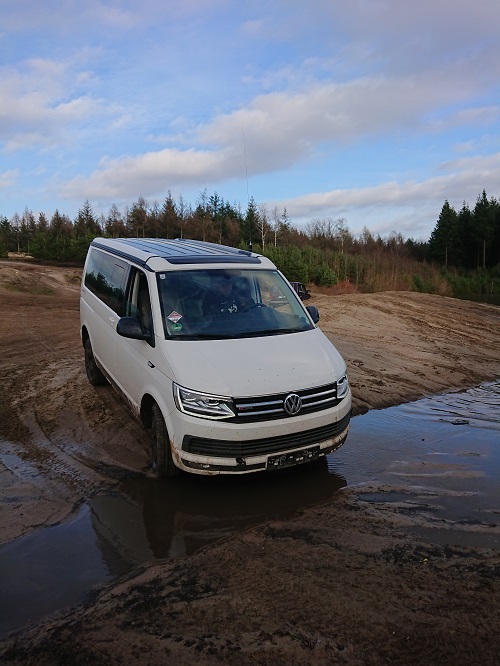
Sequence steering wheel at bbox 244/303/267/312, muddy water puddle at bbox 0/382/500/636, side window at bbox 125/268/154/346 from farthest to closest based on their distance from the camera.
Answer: steering wheel at bbox 244/303/267/312, side window at bbox 125/268/154/346, muddy water puddle at bbox 0/382/500/636

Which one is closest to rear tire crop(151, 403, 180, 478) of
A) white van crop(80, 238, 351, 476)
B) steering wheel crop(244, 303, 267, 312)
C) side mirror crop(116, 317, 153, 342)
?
white van crop(80, 238, 351, 476)

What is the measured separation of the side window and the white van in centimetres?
1

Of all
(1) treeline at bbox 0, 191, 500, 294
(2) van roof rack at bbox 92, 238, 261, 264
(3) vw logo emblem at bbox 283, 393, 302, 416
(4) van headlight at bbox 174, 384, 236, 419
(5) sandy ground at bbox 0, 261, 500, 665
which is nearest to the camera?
(5) sandy ground at bbox 0, 261, 500, 665

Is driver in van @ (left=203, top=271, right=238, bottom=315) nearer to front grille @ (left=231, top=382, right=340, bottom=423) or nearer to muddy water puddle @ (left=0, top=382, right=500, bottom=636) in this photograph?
front grille @ (left=231, top=382, right=340, bottom=423)

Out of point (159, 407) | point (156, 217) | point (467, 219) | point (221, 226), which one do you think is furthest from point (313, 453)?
point (467, 219)

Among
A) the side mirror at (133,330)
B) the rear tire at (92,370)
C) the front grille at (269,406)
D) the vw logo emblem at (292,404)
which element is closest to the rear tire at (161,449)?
the side mirror at (133,330)

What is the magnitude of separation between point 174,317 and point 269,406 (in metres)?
1.47

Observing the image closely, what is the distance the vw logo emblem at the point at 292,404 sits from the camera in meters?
4.68

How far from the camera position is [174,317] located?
17.9 ft

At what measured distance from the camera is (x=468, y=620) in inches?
120

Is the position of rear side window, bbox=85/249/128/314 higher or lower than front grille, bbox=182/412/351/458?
higher

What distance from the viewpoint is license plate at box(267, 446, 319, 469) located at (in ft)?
15.4

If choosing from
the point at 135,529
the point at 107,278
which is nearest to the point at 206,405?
the point at 135,529

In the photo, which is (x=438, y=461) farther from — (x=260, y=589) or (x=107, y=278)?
(x=107, y=278)
